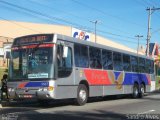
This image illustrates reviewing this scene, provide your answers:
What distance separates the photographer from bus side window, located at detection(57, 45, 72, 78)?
18344 mm

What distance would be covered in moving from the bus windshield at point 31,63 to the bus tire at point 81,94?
8.45ft

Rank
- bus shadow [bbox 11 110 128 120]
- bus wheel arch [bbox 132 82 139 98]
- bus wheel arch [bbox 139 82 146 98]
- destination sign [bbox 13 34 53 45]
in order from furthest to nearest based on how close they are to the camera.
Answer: bus wheel arch [bbox 139 82 146 98], bus wheel arch [bbox 132 82 139 98], destination sign [bbox 13 34 53 45], bus shadow [bbox 11 110 128 120]

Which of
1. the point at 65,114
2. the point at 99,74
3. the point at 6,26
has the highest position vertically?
the point at 6,26

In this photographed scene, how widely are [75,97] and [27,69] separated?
8.82 ft

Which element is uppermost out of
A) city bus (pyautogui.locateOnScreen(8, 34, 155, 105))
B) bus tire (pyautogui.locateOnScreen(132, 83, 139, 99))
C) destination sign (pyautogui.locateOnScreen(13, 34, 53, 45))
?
destination sign (pyautogui.locateOnScreen(13, 34, 53, 45))

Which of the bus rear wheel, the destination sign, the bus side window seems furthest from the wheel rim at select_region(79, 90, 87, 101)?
the bus rear wheel

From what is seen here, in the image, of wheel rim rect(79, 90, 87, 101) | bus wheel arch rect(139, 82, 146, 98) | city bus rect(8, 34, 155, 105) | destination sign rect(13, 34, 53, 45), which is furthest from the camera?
bus wheel arch rect(139, 82, 146, 98)

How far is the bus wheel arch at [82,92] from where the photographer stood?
20.0 m

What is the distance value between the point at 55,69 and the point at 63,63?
790 millimetres

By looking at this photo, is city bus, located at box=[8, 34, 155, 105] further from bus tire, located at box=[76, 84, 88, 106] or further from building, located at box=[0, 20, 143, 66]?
building, located at box=[0, 20, 143, 66]

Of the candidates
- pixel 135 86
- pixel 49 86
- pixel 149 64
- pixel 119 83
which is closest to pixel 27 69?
pixel 49 86

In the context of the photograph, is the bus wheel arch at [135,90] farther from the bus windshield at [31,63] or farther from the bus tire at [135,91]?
the bus windshield at [31,63]

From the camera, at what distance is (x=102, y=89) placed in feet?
74.1

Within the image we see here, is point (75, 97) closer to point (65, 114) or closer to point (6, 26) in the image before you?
point (65, 114)
